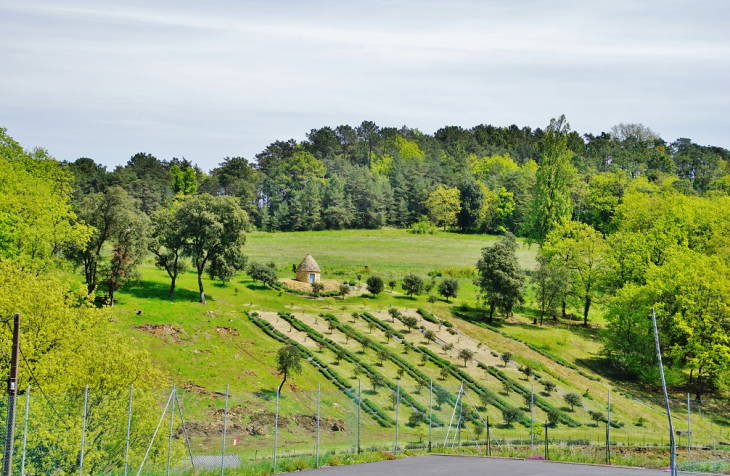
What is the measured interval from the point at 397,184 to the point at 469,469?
12883cm

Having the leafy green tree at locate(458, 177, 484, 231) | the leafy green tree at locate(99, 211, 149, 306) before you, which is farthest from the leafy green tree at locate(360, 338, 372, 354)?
the leafy green tree at locate(458, 177, 484, 231)

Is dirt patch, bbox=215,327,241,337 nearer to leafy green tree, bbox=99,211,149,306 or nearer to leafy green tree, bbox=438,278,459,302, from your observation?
leafy green tree, bbox=99,211,149,306

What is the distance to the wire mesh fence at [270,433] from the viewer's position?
80.0 ft

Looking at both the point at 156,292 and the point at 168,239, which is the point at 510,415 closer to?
the point at 156,292

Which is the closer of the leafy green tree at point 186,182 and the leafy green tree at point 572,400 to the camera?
the leafy green tree at point 572,400

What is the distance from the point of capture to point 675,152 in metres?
189

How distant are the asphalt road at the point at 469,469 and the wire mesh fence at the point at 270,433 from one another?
199 cm

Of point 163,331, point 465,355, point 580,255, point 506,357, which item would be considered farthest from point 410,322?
point 580,255

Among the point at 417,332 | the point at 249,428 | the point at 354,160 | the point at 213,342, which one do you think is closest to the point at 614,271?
the point at 417,332

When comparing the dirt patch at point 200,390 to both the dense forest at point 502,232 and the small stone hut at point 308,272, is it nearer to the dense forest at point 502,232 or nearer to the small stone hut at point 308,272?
the dense forest at point 502,232

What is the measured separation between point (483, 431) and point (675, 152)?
167 meters

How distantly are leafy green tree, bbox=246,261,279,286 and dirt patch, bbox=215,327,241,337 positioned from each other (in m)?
19.3

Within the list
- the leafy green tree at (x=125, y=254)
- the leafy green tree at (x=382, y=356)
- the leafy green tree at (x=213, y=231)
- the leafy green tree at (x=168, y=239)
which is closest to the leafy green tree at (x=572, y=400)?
the leafy green tree at (x=382, y=356)

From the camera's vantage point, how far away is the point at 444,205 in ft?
461
